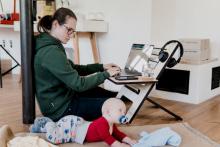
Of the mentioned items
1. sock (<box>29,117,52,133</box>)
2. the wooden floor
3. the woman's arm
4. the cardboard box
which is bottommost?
the wooden floor

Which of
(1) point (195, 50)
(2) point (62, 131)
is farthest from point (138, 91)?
(1) point (195, 50)

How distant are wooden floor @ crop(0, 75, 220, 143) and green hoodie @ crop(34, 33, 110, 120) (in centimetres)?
45

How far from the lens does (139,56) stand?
2.70 meters

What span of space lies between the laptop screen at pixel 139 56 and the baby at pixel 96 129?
2.50 feet

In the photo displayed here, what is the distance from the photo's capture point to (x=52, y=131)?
1.94 metres

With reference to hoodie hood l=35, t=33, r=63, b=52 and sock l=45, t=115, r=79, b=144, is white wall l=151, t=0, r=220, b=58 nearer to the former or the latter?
hoodie hood l=35, t=33, r=63, b=52

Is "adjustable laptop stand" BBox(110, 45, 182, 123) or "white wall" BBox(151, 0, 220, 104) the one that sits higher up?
"white wall" BBox(151, 0, 220, 104)

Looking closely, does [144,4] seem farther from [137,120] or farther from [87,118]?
[87,118]

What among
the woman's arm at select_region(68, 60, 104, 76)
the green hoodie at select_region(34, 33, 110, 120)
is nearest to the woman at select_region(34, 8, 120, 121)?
the green hoodie at select_region(34, 33, 110, 120)

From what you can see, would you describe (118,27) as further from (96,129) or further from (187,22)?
(96,129)

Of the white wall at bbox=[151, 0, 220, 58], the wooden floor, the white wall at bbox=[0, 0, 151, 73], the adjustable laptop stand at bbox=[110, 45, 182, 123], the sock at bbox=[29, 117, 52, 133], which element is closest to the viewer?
the sock at bbox=[29, 117, 52, 133]

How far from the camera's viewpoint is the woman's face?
6.83 ft

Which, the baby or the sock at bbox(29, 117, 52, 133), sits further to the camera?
the sock at bbox(29, 117, 52, 133)

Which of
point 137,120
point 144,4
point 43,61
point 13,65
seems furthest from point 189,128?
point 13,65
